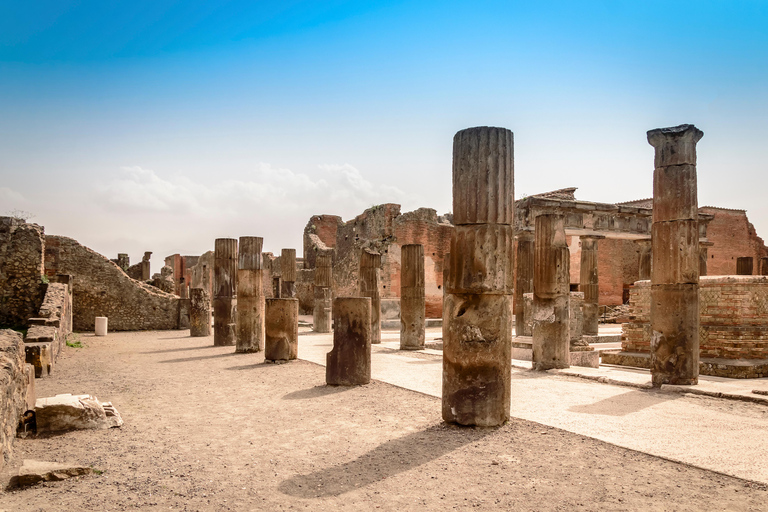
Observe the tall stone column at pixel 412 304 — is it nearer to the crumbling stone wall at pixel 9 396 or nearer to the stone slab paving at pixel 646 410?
the stone slab paving at pixel 646 410

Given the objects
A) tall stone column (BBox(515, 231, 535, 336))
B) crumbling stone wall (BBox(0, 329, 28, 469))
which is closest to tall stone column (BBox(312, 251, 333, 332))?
tall stone column (BBox(515, 231, 535, 336))

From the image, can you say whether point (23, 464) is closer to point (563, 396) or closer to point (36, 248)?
point (563, 396)

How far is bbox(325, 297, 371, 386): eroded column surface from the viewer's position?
8.34m

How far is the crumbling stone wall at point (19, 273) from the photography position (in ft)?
51.4

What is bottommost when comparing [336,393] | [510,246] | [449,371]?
[336,393]

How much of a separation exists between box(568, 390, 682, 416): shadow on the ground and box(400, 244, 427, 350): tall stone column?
21.6 ft

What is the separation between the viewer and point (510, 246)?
5871mm

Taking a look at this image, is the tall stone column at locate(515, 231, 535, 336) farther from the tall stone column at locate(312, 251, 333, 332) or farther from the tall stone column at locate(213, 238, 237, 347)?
the tall stone column at locate(213, 238, 237, 347)

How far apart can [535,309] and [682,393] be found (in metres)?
3.10

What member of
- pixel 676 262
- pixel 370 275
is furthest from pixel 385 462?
pixel 370 275

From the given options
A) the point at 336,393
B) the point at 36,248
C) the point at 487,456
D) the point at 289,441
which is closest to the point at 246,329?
the point at 336,393

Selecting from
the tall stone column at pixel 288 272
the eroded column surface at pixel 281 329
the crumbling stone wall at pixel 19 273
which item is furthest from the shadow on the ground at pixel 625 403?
the tall stone column at pixel 288 272

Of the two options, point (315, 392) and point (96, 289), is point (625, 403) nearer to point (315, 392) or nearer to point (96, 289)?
point (315, 392)

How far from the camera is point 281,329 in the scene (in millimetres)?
11266
